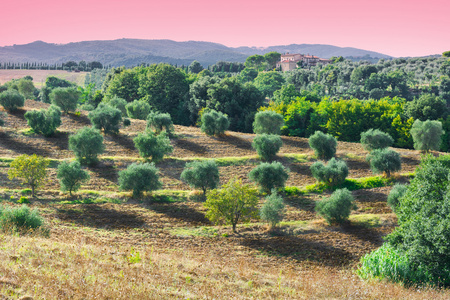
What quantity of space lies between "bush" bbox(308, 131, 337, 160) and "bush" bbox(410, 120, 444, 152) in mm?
11728

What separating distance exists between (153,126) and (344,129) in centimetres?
3368

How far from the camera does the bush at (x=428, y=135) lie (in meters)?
43.3

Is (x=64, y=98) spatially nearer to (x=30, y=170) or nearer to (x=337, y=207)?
(x=30, y=170)

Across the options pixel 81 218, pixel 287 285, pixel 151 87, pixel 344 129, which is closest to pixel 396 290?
pixel 287 285

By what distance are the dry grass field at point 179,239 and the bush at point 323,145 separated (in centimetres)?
215

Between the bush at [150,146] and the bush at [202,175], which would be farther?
the bush at [150,146]

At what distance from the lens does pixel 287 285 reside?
14.5 metres

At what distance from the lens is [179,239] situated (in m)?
23.7

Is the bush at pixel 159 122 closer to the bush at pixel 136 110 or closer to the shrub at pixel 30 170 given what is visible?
the bush at pixel 136 110

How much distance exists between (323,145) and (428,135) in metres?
13.9

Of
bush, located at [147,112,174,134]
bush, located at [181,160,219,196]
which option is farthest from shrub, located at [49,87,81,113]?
bush, located at [181,160,219,196]

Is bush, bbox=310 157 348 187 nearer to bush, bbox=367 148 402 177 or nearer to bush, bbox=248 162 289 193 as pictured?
bush, bbox=367 148 402 177

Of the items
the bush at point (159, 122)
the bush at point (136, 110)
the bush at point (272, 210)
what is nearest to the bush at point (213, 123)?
the bush at point (159, 122)

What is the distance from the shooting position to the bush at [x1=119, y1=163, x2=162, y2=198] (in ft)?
96.3
